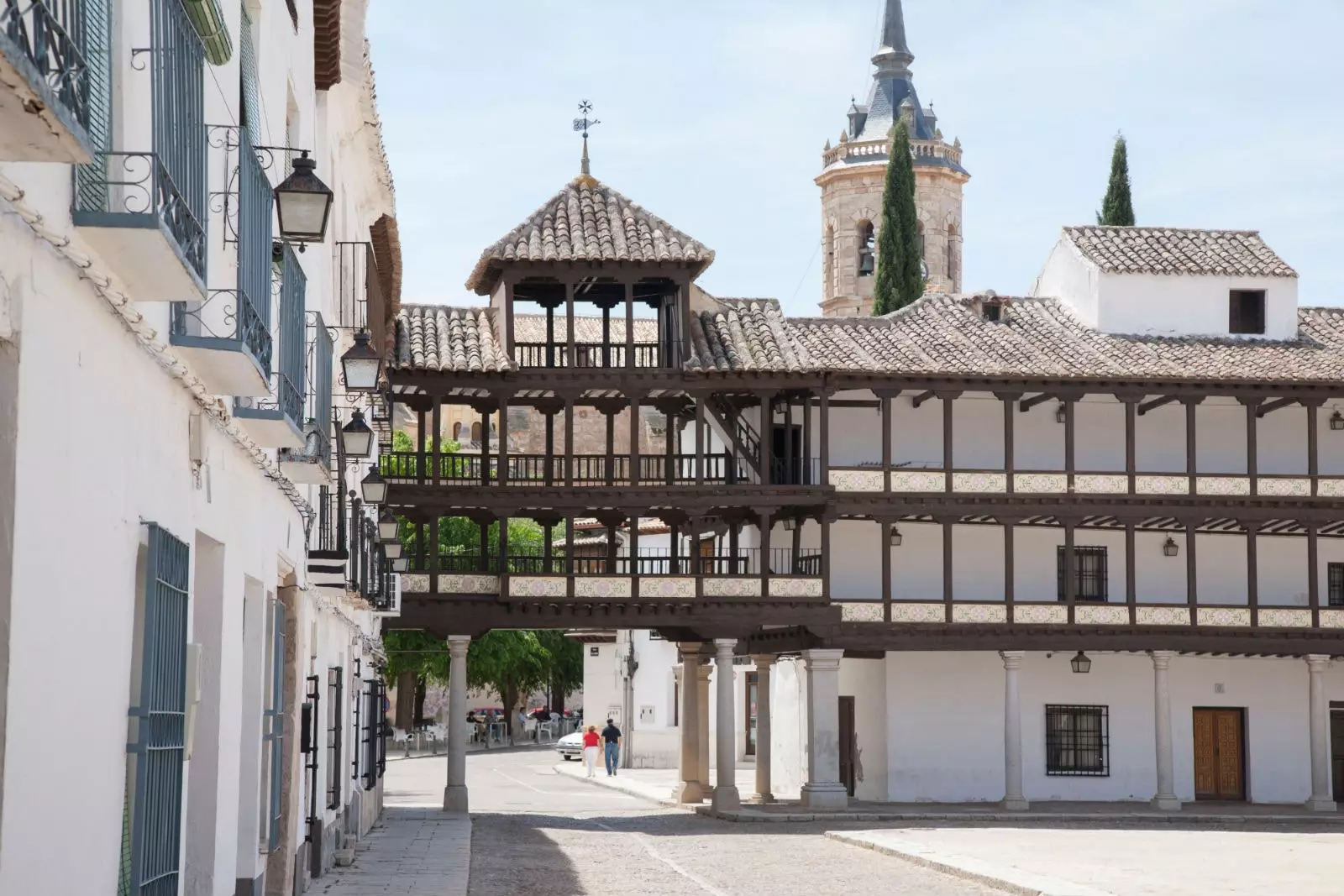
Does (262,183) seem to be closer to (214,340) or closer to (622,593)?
(214,340)

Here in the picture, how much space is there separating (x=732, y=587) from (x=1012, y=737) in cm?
624

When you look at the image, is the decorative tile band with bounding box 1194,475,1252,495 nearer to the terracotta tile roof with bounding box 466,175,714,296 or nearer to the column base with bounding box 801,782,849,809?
the column base with bounding box 801,782,849,809

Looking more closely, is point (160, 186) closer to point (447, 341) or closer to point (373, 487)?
point (373, 487)

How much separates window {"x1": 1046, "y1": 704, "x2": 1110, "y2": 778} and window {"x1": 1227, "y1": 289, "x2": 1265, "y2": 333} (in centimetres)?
870

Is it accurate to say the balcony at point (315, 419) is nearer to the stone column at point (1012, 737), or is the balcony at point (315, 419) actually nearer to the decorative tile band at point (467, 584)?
the decorative tile band at point (467, 584)

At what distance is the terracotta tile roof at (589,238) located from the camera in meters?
35.9

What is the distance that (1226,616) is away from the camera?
37438 millimetres

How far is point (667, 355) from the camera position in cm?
3662

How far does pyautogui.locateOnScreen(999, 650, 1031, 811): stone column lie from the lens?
1435 inches

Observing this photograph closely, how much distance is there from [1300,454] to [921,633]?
30.8 ft

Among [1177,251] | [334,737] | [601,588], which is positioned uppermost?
[1177,251]

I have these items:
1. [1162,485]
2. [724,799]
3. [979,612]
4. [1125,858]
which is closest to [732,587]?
[724,799]

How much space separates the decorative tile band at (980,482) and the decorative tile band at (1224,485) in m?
3.90

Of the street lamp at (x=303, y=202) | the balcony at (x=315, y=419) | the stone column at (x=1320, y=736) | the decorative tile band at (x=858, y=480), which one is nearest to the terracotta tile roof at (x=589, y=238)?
the decorative tile band at (x=858, y=480)
